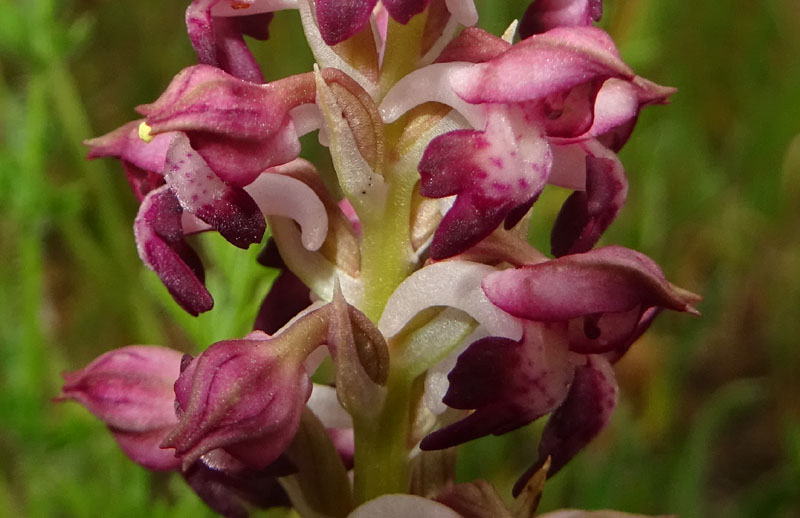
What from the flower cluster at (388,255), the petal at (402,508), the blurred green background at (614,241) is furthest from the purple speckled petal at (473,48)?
the blurred green background at (614,241)

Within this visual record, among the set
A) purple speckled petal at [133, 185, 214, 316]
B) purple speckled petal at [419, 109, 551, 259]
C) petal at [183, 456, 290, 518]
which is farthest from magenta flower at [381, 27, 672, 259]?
petal at [183, 456, 290, 518]

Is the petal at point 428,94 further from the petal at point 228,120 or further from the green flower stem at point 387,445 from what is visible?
the green flower stem at point 387,445

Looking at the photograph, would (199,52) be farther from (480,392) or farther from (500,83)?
(480,392)

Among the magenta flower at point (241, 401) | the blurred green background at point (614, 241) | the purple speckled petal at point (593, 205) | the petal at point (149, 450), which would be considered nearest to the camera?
the magenta flower at point (241, 401)

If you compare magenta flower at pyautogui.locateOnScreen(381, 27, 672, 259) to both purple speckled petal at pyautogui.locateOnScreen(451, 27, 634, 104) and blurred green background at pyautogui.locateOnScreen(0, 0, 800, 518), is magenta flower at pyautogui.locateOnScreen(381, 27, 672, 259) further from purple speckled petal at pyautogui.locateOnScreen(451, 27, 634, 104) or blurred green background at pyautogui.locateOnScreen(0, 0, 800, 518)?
blurred green background at pyautogui.locateOnScreen(0, 0, 800, 518)

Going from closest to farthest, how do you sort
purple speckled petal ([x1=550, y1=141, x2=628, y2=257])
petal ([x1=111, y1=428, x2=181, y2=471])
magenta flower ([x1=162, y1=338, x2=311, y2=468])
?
1. magenta flower ([x1=162, y1=338, x2=311, y2=468])
2. purple speckled petal ([x1=550, y1=141, x2=628, y2=257])
3. petal ([x1=111, y1=428, x2=181, y2=471])

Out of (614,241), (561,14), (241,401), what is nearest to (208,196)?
(241,401)
